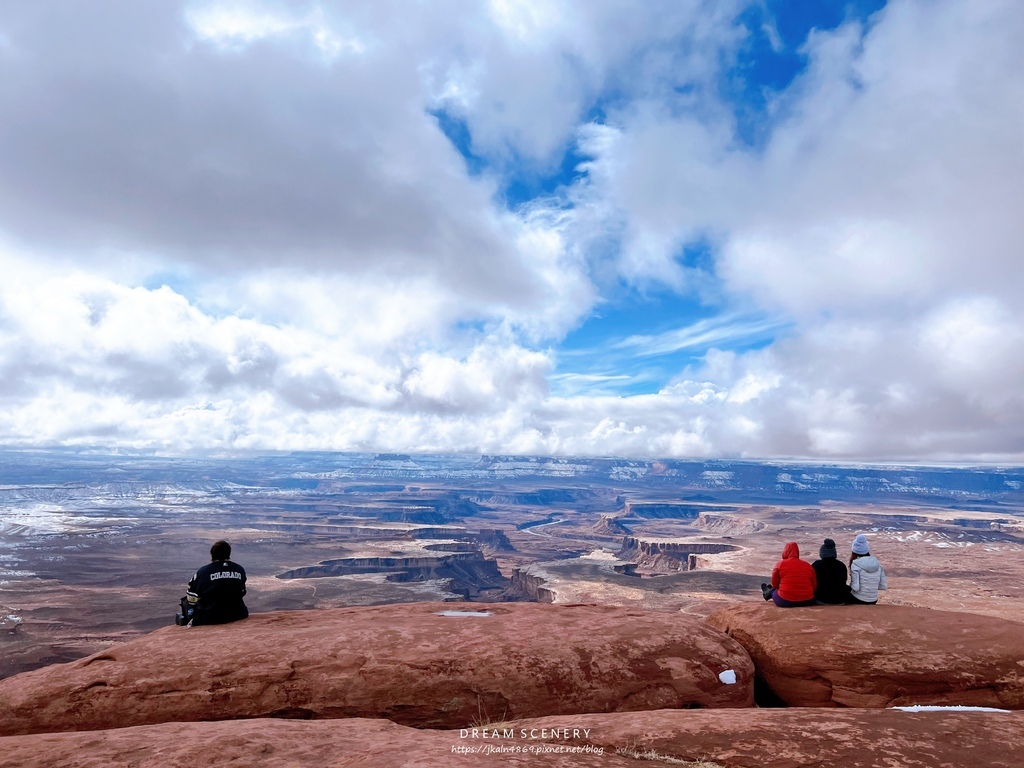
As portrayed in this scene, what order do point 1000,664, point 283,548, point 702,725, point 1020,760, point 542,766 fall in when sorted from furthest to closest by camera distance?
1. point 283,548
2. point 1000,664
3. point 702,725
4. point 1020,760
5. point 542,766

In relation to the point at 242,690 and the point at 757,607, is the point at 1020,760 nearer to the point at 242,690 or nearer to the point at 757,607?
the point at 757,607

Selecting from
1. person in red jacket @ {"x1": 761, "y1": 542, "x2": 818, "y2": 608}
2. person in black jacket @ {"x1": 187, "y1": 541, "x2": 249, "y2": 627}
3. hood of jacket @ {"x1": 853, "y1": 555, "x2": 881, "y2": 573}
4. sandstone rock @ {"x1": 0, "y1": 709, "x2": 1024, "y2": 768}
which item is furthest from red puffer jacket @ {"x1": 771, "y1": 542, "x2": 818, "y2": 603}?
person in black jacket @ {"x1": 187, "y1": 541, "x2": 249, "y2": 627}

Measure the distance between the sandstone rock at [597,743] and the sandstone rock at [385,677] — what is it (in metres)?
1.99

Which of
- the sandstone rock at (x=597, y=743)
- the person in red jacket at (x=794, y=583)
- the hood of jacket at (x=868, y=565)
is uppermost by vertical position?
the hood of jacket at (x=868, y=565)

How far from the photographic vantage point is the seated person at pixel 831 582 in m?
15.1

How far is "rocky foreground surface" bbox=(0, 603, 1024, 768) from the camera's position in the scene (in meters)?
7.82

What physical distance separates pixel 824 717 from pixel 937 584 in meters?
161

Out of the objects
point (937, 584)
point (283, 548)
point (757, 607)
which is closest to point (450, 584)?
point (283, 548)

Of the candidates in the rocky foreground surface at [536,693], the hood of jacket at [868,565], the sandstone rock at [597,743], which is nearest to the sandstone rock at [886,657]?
the rocky foreground surface at [536,693]

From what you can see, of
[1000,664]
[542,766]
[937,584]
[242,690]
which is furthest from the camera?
[937,584]

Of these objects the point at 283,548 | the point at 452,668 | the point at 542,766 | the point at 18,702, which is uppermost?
the point at 542,766

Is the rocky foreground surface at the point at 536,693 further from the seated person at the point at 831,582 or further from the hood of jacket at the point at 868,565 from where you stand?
the hood of jacket at the point at 868,565

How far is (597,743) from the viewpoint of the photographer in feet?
27.4

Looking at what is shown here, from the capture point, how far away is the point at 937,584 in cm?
13088
